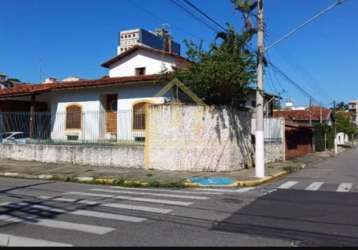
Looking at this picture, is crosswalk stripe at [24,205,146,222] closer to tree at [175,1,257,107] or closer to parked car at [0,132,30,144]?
tree at [175,1,257,107]

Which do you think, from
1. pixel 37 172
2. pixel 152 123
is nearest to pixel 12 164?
pixel 37 172

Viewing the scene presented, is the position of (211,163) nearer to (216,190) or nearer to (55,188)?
(216,190)

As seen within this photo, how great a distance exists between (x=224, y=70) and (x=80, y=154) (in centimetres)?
794

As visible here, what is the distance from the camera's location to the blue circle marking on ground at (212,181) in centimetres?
1440

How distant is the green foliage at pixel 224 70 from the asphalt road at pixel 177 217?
211 inches

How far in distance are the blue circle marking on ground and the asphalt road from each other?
1226 mm

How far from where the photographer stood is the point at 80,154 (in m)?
20.1

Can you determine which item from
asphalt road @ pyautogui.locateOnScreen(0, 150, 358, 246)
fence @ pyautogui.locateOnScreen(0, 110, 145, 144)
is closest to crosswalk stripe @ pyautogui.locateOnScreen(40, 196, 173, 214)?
asphalt road @ pyautogui.locateOnScreen(0, 150, 358, 246)

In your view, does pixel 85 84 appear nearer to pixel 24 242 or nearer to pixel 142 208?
pixel 142 208

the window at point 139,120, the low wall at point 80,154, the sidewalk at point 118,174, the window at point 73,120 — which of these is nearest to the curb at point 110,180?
the sidewalk at point 118,174

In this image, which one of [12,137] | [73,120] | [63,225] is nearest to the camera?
[63,225]

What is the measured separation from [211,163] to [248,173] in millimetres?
1501

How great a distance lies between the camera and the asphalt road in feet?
22.0

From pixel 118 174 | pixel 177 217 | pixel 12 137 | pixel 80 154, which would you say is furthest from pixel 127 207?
pixel 12 137
